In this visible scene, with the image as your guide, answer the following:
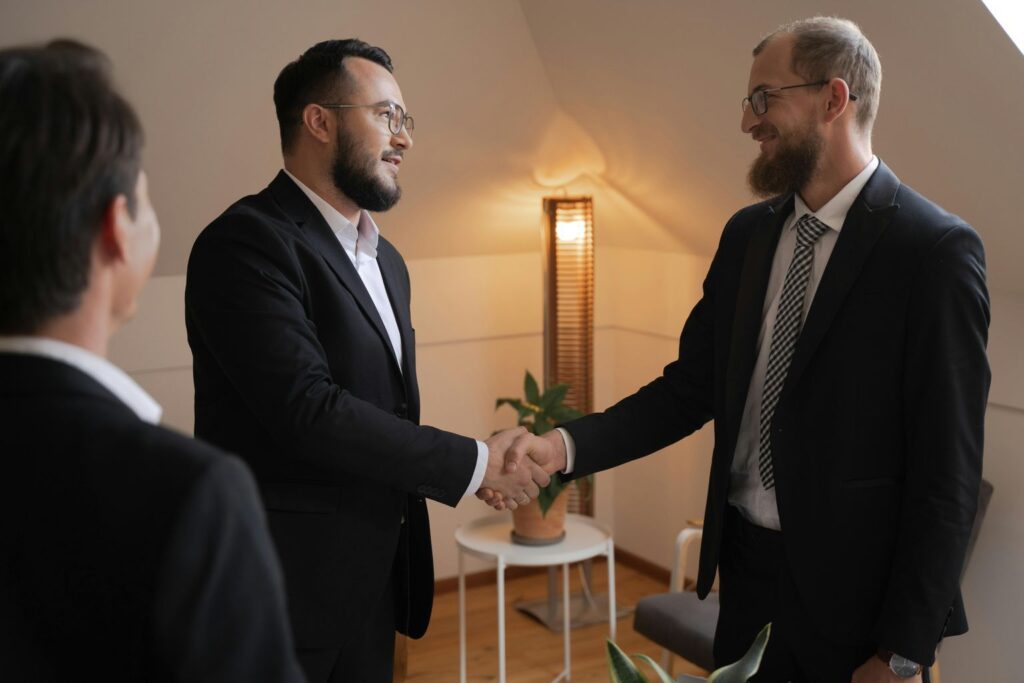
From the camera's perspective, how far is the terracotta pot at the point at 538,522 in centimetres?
370

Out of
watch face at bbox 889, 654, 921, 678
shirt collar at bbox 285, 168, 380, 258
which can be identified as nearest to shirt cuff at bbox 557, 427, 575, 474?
shirt collar at bbox 285, 168, 380, 258

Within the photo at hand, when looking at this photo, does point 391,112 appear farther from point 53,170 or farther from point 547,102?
point 547,102

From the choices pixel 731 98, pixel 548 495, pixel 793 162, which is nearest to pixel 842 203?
pixel 793 162

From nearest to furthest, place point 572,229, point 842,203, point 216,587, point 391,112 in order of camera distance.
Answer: point 216,587
point 842,203
point 391,112
point 572,229

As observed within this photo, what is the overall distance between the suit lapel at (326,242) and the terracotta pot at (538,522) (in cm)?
153

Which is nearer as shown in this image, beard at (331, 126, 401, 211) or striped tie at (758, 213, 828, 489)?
striped tie at (758, 213, 828, 489)

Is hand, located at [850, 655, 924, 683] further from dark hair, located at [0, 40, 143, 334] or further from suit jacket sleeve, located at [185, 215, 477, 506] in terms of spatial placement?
dark hair, located at [0, 40, 143, 334]

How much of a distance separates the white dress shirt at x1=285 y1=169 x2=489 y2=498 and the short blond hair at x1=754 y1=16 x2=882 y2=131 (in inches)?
35.4

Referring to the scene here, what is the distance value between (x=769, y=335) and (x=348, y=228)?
0.87 metres

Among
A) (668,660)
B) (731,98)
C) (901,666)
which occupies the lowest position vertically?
(668,660)

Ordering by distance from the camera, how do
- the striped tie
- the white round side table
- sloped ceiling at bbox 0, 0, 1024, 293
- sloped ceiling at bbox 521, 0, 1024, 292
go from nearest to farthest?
the striped tie, sloped ceiling at bbox 521, 0, 1024, 292, sloped ceiling at bbox 0, 0, 1024, 293, the white round side table

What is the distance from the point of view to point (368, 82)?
2.43m

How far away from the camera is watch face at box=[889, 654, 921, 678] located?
192cm

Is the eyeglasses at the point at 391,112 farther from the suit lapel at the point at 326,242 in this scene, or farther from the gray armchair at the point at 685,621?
the gray armchair at the point at 685,621
